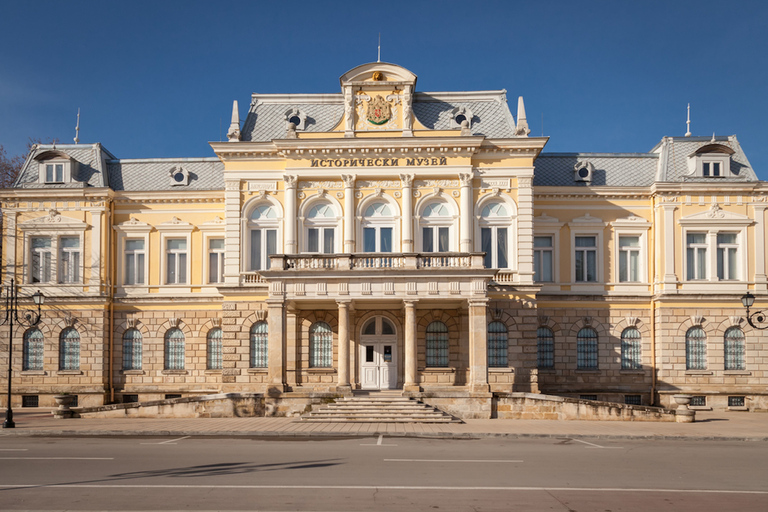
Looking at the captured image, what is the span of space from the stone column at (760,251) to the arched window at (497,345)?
12.3 meters

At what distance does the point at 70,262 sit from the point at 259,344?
10846 millimetres

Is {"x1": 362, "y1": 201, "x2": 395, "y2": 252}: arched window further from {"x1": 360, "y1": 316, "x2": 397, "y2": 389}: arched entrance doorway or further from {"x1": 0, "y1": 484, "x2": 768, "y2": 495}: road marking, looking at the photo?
{"x1": 0, "y1": 484, "x2": 768, "y2": 495}: road marking

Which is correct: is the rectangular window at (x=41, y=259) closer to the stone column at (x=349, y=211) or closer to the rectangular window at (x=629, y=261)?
the stone column at (x=349, y=211)

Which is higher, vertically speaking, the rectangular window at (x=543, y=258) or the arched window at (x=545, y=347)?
the rectangular window at (x=543, y=258)

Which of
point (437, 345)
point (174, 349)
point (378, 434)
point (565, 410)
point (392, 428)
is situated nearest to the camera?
point (378, 434)

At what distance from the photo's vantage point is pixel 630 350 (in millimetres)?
34594

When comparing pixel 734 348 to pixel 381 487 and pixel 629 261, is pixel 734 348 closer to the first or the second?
pixel 629 261

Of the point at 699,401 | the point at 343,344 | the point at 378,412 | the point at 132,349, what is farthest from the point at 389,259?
the point at 699,401

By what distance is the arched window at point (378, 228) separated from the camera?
106 feet

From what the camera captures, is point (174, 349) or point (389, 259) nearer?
point (389, 259)

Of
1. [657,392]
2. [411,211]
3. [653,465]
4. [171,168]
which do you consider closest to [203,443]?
[653,465]

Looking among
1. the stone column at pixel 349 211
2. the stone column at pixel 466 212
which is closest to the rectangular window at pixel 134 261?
the stone column at pixel 349 211

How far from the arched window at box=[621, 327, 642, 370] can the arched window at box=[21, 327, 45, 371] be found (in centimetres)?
2808

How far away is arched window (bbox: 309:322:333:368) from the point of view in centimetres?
3195
